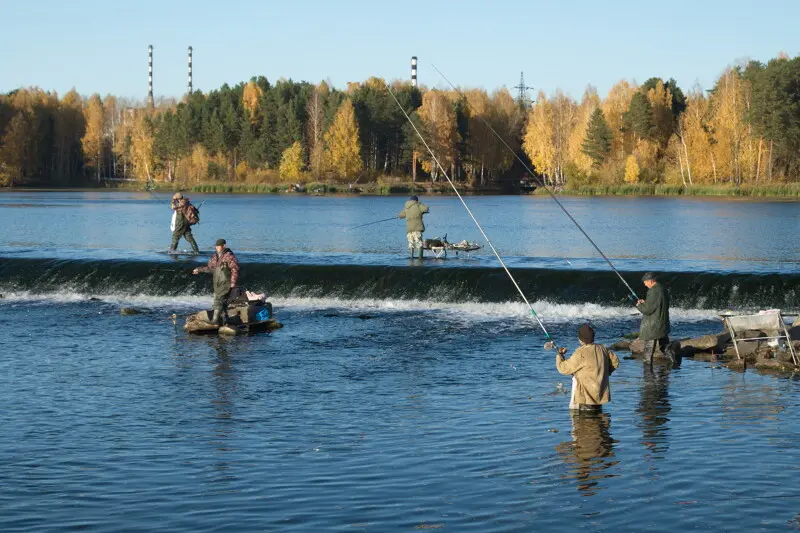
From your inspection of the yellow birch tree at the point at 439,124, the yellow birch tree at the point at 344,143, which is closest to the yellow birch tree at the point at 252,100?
the yellow birch tree at the point at 344,143

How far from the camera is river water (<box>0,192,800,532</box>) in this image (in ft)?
33.0

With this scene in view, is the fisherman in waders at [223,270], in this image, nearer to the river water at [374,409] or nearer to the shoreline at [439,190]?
the river water at [374,409]

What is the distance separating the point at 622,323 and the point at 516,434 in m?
10.9

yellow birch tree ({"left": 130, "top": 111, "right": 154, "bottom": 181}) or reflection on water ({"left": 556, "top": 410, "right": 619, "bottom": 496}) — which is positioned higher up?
yellow birch tree ({"left": 130, "top": 111, "right": 154, "bottom": 181})

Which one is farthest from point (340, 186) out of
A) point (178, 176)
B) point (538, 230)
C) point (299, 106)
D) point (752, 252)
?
point (752, 252)

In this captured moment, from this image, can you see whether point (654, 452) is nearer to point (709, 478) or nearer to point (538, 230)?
point (709, 478)

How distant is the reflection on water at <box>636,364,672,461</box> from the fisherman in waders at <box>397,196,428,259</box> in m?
12.3

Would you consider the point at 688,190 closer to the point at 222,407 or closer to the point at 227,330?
the point at 227,330

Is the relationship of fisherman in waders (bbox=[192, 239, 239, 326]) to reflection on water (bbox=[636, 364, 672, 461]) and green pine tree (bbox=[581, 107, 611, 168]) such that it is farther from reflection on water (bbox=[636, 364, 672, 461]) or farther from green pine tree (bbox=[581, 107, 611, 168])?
green pine tree (bbox=[581, 107, 611, 168])

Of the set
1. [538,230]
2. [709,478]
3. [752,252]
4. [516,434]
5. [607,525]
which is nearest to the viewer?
[607,525]

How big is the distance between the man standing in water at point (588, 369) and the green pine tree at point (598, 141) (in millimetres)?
95228

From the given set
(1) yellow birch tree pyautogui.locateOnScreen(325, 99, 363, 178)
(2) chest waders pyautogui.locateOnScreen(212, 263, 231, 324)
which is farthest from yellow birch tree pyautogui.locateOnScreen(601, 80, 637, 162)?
(2) chest waders pyautogui.locateOnScreen(212, 263, 231, 324)

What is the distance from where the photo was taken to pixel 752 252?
38250mm

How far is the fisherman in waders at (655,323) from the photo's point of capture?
17016 millimetres
